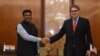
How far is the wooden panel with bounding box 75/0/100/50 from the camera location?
298 inches

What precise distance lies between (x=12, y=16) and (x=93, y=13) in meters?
2.22

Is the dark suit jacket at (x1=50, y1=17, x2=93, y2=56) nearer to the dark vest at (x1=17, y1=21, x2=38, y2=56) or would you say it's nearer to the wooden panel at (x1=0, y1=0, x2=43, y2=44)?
the dark vest at (x1=17, y1=21, x2=38, y2=56)

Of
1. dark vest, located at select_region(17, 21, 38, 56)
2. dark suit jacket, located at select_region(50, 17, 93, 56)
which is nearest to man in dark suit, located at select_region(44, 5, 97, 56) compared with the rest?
dark suit jacket, located at select_region(50, 17, 93, 56)

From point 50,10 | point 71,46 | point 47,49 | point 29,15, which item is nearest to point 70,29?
point 71,46

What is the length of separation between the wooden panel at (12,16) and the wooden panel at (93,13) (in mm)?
1193

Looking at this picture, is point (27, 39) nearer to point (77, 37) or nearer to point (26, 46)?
point (26, 46)

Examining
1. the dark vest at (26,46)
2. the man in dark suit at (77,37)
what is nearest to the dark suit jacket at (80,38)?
the man in dark suit at (77,37)

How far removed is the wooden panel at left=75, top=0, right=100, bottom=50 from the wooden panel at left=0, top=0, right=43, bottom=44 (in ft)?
3.91

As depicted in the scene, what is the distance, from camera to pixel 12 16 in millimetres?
7504

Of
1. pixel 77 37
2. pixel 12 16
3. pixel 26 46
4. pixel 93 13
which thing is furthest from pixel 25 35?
pixel 93 13

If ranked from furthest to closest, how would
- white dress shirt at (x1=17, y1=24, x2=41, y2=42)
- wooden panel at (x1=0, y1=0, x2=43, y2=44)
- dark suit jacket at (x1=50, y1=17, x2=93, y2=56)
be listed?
wooden panel at (x1=0, y1=0, x2=43, y2=44) < white dress shirt at (x1=17, y1=24, x2=41, y2=42) < dark suit jacket at (x1=50, y1=17, x2=93, y2=56)

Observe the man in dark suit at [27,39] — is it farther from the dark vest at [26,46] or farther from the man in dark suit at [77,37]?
the man in dark suit at [77,37]

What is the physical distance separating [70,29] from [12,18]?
10.8ft

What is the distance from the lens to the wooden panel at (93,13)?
7574 mm
